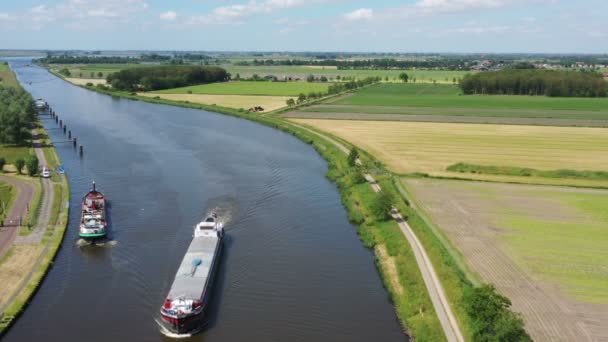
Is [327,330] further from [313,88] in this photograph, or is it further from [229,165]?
[313,88]

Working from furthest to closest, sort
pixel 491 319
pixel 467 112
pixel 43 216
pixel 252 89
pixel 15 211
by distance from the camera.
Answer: pixel 252 89, pixel 467 112, pixel 15 211, pixel 43 216, pixel 491 319

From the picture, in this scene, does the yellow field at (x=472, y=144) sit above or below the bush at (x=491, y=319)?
above

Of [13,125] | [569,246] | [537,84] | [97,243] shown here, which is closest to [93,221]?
[97,243]

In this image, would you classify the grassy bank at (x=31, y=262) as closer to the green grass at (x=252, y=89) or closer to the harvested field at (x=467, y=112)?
the harvested field at (x=467, y=112)

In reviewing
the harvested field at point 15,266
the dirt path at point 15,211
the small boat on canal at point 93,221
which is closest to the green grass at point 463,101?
the dirt path at point 15,211

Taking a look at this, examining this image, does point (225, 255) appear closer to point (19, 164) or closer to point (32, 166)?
point (32, 166)

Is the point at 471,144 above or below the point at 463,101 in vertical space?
below

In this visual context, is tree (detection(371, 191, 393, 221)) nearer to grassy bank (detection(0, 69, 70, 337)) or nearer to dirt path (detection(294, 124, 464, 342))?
dirt path (detection(294, 124, 464, 342))

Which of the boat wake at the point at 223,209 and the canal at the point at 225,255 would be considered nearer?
the canal at the point at 225,255
